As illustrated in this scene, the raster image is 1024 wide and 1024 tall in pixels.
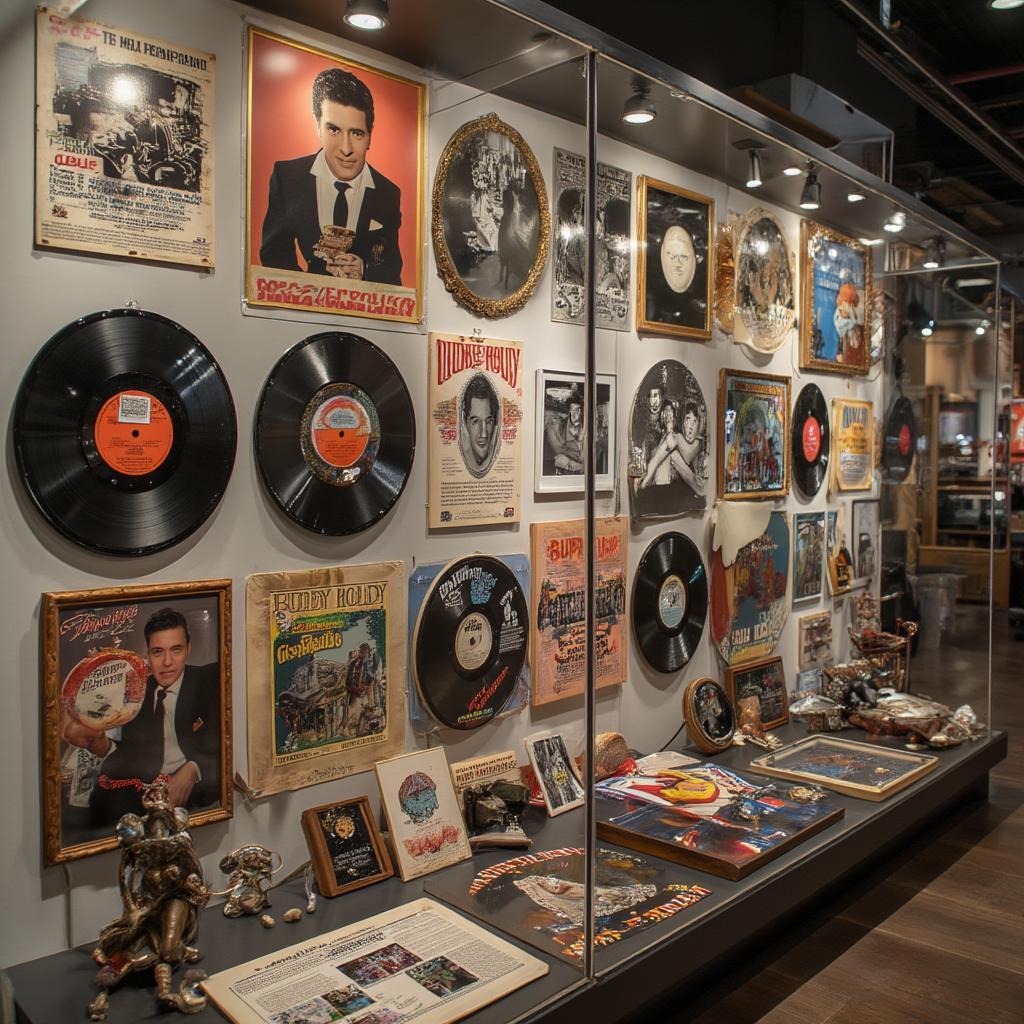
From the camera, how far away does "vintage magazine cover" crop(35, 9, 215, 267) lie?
6.34ft

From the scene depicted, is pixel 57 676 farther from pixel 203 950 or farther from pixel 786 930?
pixel 786 930

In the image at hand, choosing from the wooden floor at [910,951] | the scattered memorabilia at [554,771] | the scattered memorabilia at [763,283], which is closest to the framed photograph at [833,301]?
the scattered memorabilia at [763,283]

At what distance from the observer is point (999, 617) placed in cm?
912

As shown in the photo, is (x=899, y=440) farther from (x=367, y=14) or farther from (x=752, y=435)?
(x=367, y=14)

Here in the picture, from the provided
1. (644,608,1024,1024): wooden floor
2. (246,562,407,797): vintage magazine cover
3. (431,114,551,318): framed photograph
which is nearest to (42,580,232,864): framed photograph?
(246,562,407,797): vintage magazine cover

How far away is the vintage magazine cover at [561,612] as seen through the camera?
9.13 feet

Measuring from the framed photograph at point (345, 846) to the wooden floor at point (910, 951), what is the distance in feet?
2.78

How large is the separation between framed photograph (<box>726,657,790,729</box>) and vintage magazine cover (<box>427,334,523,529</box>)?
1.44 metres

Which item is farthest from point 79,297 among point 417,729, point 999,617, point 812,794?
point 999,617

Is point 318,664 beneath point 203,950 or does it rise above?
above

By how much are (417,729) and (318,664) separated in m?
0.39

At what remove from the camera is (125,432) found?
206cm

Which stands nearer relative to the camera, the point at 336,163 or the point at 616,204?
the point at 336,163

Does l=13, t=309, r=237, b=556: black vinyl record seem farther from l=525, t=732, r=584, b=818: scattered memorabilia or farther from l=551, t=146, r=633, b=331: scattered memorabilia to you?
l=525, t=732, r=584, b=818: scattered memorabilia
